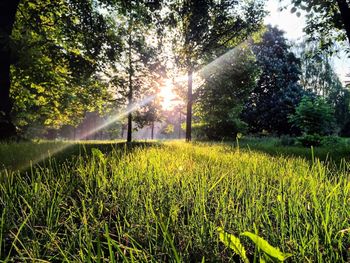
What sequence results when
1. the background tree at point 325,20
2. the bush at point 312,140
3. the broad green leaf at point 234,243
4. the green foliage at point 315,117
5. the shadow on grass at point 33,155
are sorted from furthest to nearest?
the green foliage at point 315,117 → the bush at point 312,140 → the background tree at point 325,20 → the shadow on grass at point 33,155 → the broad green leaf at point 234,243

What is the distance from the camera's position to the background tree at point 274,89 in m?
28.9

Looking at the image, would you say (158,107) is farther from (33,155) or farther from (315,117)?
(33,155)

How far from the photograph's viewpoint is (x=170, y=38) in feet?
60.6

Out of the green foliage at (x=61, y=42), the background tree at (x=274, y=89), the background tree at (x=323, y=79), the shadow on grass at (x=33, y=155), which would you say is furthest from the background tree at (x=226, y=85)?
the background tree at (x=323, y=79)

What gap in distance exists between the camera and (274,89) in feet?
101

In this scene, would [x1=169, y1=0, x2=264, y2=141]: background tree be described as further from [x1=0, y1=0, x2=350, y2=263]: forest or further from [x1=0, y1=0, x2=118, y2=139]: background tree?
[x1=0, y1=0, x2=118, y2=139]: background tree

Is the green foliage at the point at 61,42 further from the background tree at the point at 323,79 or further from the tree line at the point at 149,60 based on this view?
the background tree at the point at 323,79

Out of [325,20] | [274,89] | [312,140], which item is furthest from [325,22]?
[274,89]

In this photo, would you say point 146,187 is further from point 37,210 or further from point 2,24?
point 2,24

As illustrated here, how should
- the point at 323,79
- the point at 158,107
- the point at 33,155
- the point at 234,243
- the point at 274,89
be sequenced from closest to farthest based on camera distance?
the point at 234,243 < the point at 33,155 < the point at 158,107 < the point at 274,89 < the point at 323,79

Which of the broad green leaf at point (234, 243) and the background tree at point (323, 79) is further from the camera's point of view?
the background tree at point (323, 79)

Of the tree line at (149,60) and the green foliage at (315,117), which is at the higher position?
the tree line at (149,60)

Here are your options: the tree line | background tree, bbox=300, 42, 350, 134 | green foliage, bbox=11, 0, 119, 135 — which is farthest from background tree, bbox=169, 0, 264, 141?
background tree, bbox=300, 42, 350, 134

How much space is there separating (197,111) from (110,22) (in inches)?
420
